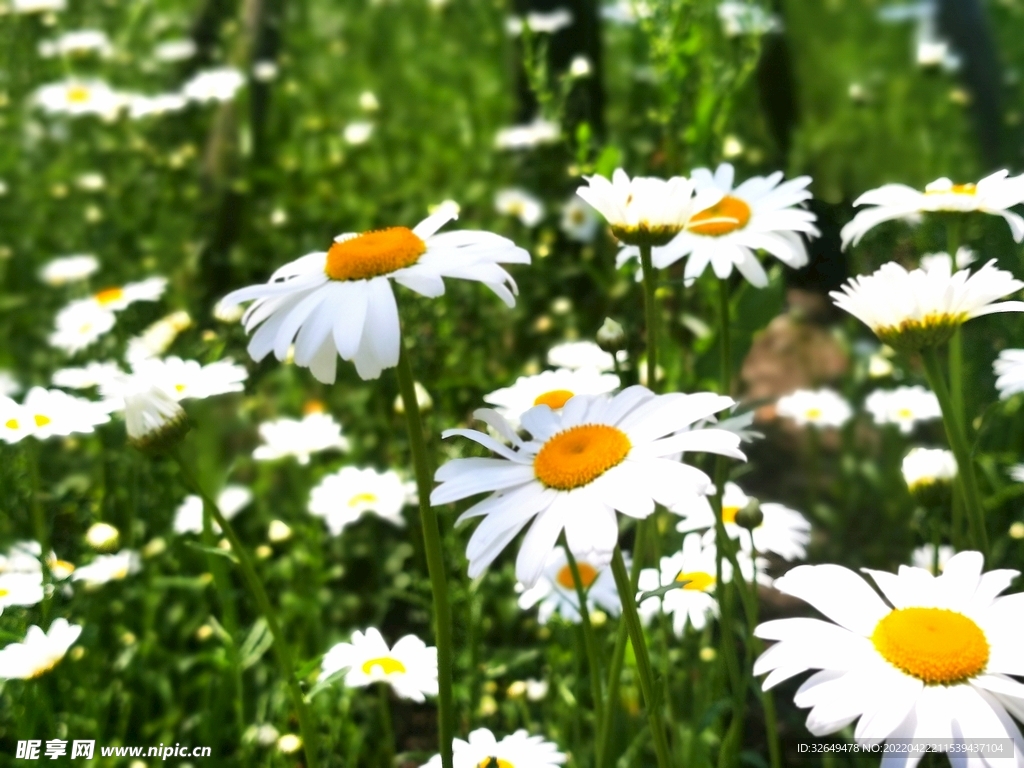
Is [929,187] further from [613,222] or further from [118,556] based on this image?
[118,556]

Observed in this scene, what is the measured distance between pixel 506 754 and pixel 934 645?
1.67 ft

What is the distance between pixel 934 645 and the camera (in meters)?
0.77

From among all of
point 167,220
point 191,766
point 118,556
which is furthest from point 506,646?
point 167,220

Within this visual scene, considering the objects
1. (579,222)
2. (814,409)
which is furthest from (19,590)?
(579,222)

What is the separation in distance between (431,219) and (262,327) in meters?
0.21

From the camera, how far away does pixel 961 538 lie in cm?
122

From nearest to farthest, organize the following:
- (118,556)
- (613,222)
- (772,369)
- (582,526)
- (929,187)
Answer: (582,526) → (613,222) → (929,187) → (118,556) → (772,369)

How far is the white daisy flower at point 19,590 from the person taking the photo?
124 centimetres

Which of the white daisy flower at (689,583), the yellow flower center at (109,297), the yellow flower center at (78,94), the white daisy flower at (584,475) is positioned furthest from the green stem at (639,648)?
the yellow flower center at (78,94)

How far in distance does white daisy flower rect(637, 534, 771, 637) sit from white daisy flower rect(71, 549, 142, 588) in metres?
0.74

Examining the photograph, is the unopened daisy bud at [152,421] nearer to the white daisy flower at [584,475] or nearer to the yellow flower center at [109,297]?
the white daisy flower at [584,475]

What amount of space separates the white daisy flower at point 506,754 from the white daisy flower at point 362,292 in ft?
1.49

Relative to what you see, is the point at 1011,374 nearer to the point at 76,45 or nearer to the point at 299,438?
the point at 299,438

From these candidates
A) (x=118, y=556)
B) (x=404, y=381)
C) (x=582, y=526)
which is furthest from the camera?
(x=118, y=556)
